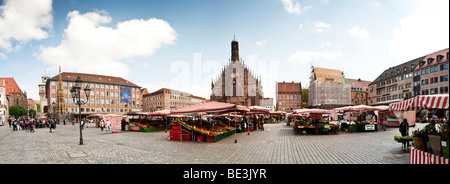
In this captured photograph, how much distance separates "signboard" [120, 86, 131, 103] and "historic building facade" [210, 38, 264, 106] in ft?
92.1

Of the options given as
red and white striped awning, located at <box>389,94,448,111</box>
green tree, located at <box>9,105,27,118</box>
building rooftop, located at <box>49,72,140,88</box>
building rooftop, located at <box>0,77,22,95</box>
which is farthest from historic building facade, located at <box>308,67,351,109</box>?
building rooftop, located at <box>0,77,22,95</box>

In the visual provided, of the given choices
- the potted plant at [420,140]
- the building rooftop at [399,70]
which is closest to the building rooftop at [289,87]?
the building rooftop at [399,70]

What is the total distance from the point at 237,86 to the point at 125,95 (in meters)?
37.3

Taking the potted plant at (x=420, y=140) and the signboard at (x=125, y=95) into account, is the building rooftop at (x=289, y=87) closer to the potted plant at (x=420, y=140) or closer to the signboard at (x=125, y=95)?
the signboard at (x=125, y=95)

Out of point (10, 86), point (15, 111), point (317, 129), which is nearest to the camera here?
point (317, 129)

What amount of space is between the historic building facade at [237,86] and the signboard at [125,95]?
28072mm

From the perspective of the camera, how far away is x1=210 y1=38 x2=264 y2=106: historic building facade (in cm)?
8262

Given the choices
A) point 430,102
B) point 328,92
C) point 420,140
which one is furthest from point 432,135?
point 328,92

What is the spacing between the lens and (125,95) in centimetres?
7512

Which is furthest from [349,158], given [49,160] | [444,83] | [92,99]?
[92,99]

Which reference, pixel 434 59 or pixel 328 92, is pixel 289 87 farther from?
pixel 434 59

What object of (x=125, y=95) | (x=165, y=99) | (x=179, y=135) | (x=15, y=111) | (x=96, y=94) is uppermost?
(x=96, y=94)
